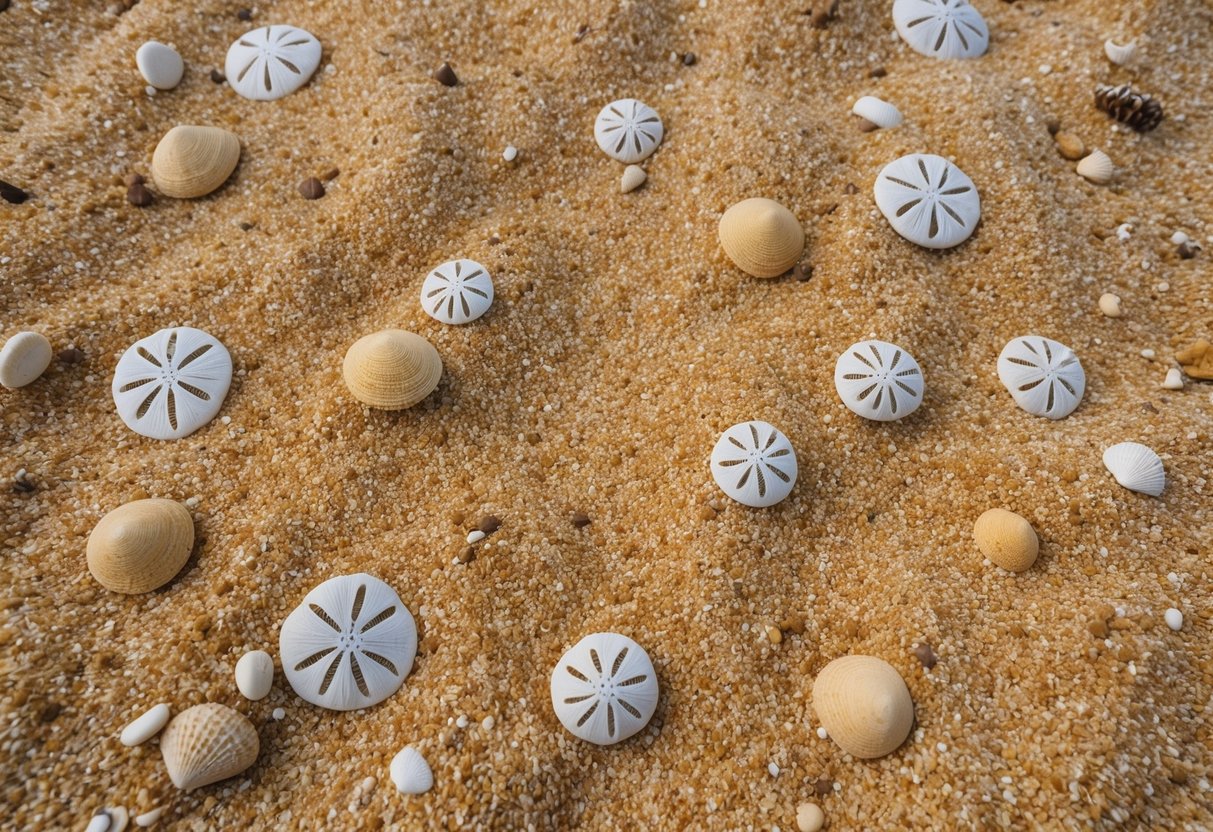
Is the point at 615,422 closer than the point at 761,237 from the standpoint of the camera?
Yes

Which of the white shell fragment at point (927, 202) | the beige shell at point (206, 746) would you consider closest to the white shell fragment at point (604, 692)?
the beige shell at point (206, 746)

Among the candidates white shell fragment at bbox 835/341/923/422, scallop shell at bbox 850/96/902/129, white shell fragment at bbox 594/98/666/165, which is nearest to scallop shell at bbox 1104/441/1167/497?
white shell fragment at bbox 835/341/923/422

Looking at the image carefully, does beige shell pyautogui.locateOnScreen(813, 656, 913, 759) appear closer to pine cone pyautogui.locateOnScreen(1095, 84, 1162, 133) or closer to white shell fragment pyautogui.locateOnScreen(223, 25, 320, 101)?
pine cone pyautogui.locateOnScreen(1095, 84, 1162, 133)

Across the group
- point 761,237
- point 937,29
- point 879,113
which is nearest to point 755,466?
point 761,237

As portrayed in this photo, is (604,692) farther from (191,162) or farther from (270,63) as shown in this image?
(270,63)

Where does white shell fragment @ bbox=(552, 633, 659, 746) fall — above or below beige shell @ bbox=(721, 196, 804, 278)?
below

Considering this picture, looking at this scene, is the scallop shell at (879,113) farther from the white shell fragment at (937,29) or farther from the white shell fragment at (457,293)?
the white shell fragment at (457,293)
